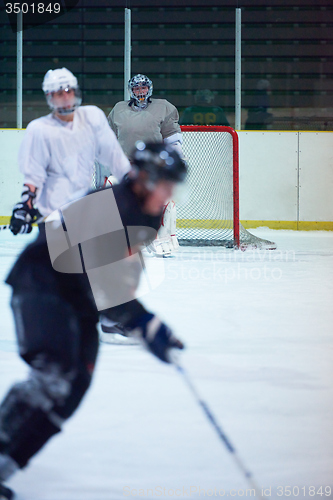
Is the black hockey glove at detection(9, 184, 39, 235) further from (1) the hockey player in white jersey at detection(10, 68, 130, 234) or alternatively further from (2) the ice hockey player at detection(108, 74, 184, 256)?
(2) the ice hockey player at detection(108, 74, 184, 256)

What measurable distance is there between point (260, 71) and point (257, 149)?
2.07m

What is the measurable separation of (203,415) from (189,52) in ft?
24.2

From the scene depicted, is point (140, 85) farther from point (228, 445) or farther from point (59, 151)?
point (228, 445)

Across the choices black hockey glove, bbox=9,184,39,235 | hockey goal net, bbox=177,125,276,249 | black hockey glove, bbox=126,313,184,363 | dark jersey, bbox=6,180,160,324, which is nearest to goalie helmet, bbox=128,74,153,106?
hockey goal net, bbox=177,125,276,249

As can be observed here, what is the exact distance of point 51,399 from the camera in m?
1.25

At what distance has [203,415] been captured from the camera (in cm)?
168

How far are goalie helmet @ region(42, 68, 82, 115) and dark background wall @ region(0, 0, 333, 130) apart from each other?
570 cm

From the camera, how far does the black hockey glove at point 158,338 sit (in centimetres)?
137

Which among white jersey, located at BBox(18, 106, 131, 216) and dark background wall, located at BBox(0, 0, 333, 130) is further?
dark background wall, located at BBox(0, 0, 333, 130)

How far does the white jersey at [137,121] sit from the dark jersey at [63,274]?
3.05 m

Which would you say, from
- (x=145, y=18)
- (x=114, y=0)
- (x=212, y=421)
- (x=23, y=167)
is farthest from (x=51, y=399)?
(x=145, y=18)

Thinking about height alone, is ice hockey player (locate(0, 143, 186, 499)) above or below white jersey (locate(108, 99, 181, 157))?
below

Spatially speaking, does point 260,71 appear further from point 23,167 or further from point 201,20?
point 23,167

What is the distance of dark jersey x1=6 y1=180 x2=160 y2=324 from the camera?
51.7 inches
